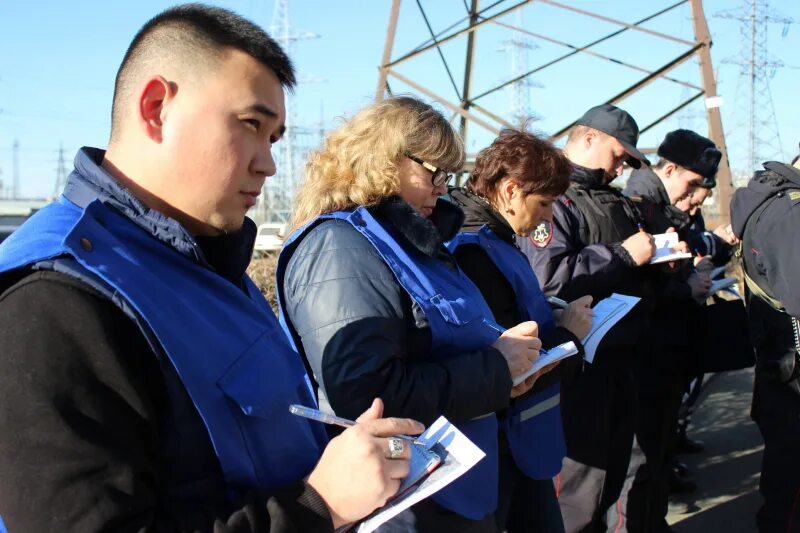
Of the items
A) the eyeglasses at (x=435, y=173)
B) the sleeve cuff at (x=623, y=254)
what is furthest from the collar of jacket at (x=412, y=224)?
the sleeve cuff at (x=623, y=254)

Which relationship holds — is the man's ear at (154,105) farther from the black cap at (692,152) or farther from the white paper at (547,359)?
the black cap at (692,152)

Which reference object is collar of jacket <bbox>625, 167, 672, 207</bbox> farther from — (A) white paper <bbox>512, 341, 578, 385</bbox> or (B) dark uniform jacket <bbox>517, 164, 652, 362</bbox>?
(A) white paper <bbox>512, 341, 578, 385</bbox>

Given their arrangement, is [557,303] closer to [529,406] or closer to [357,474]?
[529,406]

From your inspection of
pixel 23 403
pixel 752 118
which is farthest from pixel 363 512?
pixel 752 118

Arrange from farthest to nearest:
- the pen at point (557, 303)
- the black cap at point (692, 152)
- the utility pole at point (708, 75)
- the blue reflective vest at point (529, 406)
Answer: the utility pole at point (708, 75) → the black cap at point (692, 152) → the pen at point (557, 303) → the blue reflective vest at point (529, 406)

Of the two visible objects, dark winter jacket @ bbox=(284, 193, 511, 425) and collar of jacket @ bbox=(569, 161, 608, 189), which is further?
collar of jacket @ bbox=(569, 161, 608, 189)

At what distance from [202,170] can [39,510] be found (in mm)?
534

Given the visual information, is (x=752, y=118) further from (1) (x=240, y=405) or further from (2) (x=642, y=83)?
(1) (x=240, y=405)

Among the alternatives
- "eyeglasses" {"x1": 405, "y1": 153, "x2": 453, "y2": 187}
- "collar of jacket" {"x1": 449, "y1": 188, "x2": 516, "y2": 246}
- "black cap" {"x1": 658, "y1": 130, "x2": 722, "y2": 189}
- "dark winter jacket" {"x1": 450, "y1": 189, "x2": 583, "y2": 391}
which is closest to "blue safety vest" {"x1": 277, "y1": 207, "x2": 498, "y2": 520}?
"eyeglasses" {"x1": 405, "y1": 153, "x2": 453, "y2": 187}

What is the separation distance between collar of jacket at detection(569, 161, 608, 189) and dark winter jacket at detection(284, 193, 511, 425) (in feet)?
5.92

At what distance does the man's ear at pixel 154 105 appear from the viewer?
1.15 metres

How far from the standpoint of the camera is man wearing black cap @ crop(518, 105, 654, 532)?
3271 mm

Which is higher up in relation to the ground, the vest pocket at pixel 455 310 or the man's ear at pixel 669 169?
the man's ear at pixel 669 169

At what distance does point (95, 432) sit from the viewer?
91cm
